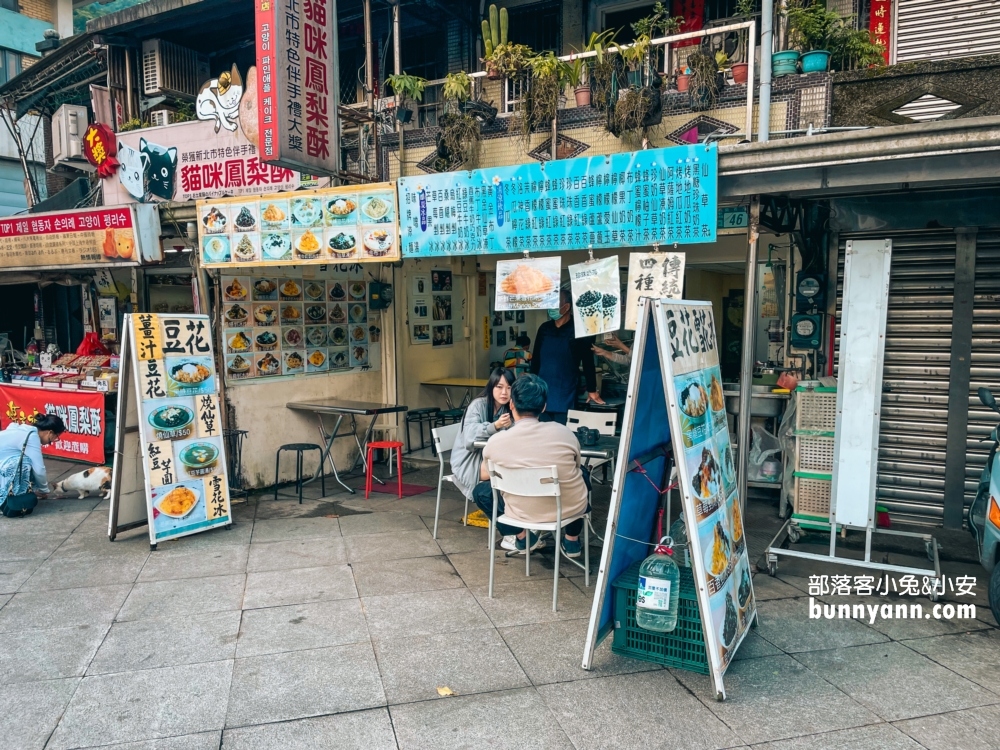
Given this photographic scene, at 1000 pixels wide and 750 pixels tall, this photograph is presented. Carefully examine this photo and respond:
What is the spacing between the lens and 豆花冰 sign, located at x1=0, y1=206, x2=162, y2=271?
792 cm

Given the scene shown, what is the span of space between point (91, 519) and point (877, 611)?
23.9 feet

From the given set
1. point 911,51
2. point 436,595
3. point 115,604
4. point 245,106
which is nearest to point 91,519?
point 115,604

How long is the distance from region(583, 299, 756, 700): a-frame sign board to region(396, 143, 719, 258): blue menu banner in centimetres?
122

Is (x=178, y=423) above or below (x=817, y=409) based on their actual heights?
below

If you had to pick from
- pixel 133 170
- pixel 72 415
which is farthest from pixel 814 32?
pixel 72 415

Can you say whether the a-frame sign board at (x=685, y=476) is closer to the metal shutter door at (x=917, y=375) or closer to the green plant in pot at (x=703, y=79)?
the metal shutter door at (x=917, y=375)

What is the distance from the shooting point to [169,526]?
6402 mm

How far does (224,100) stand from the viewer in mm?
10023

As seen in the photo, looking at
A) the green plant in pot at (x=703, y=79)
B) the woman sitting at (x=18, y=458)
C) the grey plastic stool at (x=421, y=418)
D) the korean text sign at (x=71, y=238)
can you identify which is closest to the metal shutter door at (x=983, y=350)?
the green plant in pot at (x=703, y=79)

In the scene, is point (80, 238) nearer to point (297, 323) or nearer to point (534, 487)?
point (297, 323)

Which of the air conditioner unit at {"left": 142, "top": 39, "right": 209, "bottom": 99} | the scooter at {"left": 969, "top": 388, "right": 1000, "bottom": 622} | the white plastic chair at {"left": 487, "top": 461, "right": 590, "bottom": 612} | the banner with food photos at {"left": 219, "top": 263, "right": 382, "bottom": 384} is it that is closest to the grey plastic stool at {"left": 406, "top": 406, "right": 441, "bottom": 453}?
the banner with food photos at {"left": 219, "top": 263, "right": 382, "bottom": 384}

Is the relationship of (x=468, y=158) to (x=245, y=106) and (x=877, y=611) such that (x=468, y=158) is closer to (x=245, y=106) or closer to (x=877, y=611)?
(x=245, y=106)

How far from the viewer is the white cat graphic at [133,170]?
10.9 metres

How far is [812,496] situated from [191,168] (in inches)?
371
